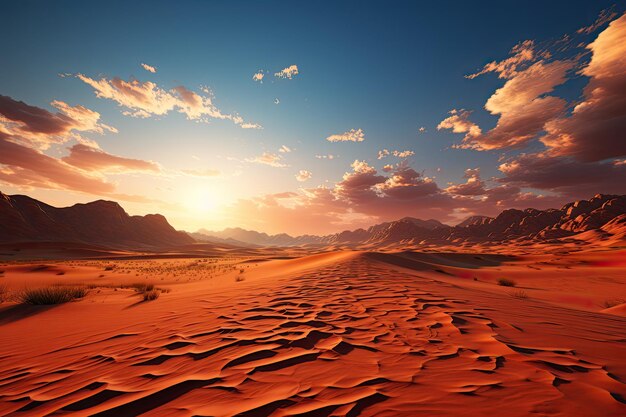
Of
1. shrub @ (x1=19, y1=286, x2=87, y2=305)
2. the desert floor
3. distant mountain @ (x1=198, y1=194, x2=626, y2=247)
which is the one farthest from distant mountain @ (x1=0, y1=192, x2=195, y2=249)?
distant mountain @ (x1=198, y1=194, x2=626, y2=247)

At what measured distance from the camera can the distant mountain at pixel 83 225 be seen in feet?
214

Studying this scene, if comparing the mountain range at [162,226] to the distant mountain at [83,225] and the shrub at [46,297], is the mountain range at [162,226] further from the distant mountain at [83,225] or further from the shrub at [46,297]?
the shrub at [46,297]

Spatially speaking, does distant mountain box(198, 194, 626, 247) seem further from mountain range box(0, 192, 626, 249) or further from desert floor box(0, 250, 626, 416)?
desert floor box(0, 250, 626, 416)

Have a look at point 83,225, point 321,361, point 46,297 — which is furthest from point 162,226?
point 321,361

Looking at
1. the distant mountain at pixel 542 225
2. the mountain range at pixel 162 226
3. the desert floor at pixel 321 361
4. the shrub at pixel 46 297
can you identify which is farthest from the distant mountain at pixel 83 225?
the distant mountain at pixel 542 225

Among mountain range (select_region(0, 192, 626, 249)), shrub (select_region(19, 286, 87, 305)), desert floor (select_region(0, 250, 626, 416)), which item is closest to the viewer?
desert floor (select_region(0, 250, 626, 416))

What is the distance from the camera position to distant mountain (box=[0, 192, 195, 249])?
65312mm

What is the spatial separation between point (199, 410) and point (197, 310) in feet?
12.8

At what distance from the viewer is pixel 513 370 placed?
A: 252 cm

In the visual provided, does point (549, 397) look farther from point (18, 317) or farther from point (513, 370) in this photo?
point (18, 317)

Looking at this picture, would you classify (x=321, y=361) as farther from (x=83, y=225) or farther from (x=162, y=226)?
(x=162, y=226)

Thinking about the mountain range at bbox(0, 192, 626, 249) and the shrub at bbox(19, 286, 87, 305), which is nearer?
the shrub at bbox(19, 286, 87, 305)

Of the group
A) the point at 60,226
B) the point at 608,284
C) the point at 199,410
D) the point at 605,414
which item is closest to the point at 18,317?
the point at 199,410

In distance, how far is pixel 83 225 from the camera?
9025cm
